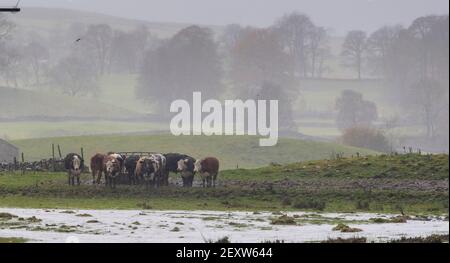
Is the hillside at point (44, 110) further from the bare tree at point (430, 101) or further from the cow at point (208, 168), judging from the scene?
the cow at point (208, 168)

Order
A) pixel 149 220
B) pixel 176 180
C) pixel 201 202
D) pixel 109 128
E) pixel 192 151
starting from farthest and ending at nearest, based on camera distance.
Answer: pixel 109 128
pixel 192 151
pixel 176 180
pixel 201 202
pixel 149 220

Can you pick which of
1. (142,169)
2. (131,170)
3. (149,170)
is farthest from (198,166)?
(131,170)

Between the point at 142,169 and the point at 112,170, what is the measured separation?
6.90ft

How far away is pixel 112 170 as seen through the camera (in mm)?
69312

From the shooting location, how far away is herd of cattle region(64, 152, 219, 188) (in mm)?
69812

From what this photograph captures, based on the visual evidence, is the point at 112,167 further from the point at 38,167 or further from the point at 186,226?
the point at 186,226

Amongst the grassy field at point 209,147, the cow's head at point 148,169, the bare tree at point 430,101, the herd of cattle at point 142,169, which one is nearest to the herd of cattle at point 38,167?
the herd of cattle at point 142,169

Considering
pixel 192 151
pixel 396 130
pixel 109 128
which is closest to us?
pixel 192 151

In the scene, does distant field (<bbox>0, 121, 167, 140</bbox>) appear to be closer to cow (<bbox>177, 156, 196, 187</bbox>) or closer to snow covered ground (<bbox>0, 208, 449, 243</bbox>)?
cow (<bbox>177, 156, 196, 187</bbox>)

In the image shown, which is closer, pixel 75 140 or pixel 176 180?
pixel 176 180

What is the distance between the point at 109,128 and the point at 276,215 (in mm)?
124667

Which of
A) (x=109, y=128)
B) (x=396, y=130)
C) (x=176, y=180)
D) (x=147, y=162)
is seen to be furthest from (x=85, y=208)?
(x=396, y=130)

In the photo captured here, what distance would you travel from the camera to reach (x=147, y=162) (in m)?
70.4
